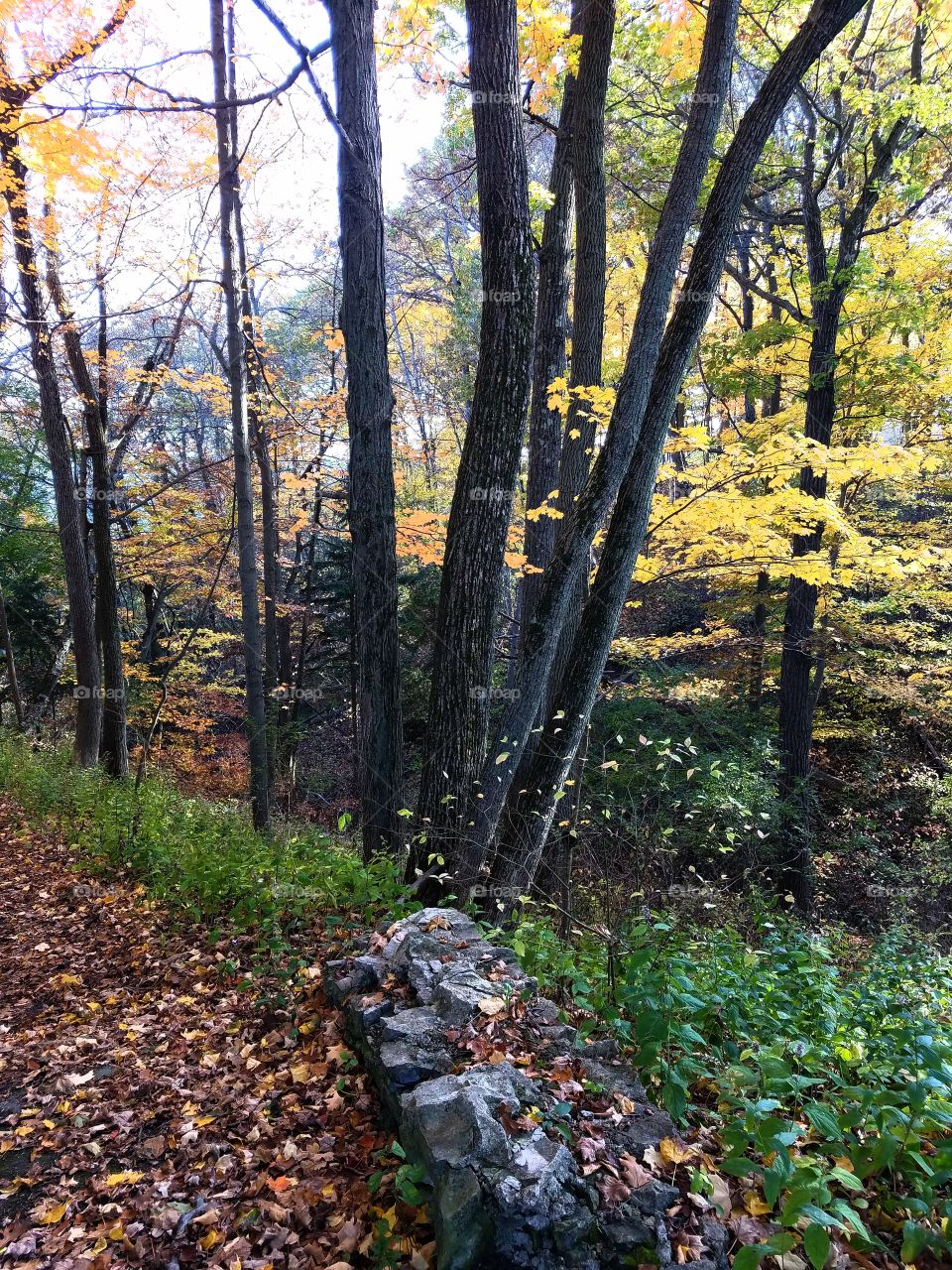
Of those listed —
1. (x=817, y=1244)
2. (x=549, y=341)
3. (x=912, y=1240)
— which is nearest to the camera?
(x=817, y=1244)

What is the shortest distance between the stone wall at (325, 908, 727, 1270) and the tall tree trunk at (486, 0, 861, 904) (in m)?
1.60

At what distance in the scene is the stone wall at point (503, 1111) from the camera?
78.7 inches

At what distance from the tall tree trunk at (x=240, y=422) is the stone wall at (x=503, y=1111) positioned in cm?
480

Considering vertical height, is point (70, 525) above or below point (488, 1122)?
above

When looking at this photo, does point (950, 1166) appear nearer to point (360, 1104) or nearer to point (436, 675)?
point (360, 1104)

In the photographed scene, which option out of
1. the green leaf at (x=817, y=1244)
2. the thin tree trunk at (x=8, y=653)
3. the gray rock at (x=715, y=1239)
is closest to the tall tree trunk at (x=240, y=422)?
the gray rock at (x=715, y=1239)

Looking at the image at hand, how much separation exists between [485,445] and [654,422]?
1.42 meters

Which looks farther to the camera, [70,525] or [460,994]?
[70,525]

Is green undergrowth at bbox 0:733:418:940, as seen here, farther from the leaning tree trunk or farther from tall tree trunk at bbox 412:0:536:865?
the leaning tree trunk

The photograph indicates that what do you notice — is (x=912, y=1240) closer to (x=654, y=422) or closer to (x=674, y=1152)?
(x=674, y=1152)

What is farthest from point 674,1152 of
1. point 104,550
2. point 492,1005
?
point 104,550

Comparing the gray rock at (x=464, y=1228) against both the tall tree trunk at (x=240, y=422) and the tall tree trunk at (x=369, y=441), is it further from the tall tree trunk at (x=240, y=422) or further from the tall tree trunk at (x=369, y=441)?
the tall tree trunk at (x=240, y=422)

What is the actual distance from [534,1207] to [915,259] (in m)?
11.2

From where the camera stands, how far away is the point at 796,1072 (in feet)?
9.00
